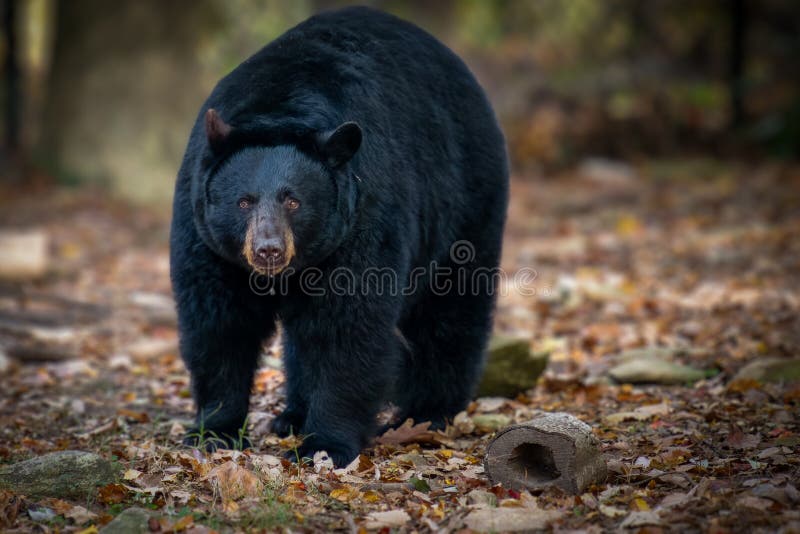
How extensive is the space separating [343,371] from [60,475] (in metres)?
1.46

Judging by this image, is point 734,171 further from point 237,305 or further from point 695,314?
point 237,305

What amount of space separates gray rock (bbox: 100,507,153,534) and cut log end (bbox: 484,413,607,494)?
61.3 inches

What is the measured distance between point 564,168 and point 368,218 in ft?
38.6

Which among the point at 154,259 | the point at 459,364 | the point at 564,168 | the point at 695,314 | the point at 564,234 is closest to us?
the point at 459,364

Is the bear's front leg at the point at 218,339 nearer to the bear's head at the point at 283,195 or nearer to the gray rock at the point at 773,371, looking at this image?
the bear's head at the point at 283,195

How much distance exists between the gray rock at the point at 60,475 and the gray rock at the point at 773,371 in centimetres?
389

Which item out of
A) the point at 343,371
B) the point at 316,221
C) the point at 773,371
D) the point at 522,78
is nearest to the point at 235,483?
the point at 343,371

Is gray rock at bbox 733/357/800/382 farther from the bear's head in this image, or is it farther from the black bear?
the bear's head

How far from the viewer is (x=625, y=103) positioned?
17375mm

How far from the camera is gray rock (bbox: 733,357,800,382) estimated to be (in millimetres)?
6066

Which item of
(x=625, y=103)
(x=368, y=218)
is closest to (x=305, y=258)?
(x=368, y=218)

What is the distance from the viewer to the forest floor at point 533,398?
402cm

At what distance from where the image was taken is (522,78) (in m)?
19.1

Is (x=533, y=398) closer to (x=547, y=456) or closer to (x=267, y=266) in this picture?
(x=547, y=456)
